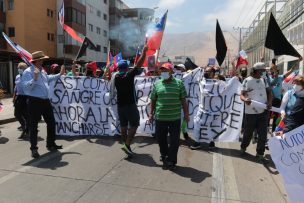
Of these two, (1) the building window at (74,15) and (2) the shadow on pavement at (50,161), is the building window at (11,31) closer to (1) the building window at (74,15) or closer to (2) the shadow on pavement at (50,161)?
(1) the building window at (74,15)

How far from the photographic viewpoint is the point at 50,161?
607 cm

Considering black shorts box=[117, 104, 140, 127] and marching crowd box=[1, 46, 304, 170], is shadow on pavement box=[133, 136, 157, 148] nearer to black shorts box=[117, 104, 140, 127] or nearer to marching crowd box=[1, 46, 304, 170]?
marching crowd box=[1, 46, 304, 170]

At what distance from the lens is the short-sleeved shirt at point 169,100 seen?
567 centimetres

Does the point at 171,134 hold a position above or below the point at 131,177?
above

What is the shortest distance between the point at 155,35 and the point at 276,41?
9.18 feet

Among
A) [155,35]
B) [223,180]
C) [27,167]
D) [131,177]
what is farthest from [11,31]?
[223,180]

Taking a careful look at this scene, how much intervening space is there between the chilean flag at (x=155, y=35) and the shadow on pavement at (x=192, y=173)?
338 centimetres

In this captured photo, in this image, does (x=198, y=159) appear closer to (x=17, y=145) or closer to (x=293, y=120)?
(x=293, y=120)

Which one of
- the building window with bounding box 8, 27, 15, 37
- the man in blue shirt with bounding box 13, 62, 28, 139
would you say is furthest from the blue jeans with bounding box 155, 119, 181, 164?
the building window with bounding box 8, 27, 15, 37

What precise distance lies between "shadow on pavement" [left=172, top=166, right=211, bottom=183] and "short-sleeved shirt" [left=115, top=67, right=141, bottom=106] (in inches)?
59.4

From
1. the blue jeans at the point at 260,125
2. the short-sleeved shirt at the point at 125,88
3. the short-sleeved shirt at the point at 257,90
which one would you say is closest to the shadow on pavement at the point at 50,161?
the short-sleeved shirt at the point at 125,88

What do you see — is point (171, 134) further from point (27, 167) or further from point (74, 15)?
point (74, 15)

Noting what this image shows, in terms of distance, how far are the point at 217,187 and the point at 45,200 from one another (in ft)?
7.64

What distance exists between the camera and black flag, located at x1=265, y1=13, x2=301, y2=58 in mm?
6656
